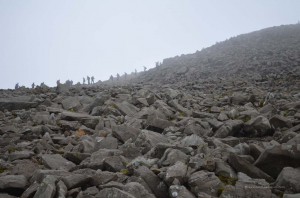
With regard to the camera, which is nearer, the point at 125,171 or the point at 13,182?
the point at 13,182

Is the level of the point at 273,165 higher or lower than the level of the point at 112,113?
lower

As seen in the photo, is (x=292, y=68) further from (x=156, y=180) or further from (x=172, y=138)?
(x=156, y=180)

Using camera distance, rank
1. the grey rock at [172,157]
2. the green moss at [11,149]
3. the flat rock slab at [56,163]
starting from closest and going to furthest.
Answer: the grey rock at [172,157]
the flat rock slab at [56,163]
the green moss at [11,149]

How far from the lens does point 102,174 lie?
19.4 feet

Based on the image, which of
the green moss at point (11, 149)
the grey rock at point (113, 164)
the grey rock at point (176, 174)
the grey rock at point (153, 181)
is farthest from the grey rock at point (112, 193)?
the green moss at point (11, 149)

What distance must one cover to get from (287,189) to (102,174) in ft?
12.4

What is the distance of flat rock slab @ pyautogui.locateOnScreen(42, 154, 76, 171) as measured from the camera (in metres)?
6.85

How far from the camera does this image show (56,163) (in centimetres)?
702

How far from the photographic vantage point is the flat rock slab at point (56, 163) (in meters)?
6.85

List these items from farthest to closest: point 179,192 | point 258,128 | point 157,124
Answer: point 157,124
point 258,128
point 179,192

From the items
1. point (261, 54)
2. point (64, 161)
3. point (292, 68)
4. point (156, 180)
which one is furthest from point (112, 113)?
point (261, 54)

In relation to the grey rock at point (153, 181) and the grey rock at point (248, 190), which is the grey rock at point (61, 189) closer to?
the grey rock at point (153, 181)

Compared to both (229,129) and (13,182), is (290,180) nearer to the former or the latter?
(229,129)

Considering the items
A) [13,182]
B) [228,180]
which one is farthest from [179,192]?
[13,182]
